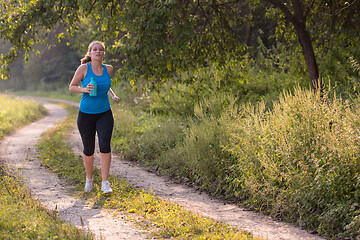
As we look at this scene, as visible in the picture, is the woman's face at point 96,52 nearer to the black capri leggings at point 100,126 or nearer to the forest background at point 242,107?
the black capri leggings at point 100,126

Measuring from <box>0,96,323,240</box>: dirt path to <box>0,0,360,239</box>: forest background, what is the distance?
0.28 meters

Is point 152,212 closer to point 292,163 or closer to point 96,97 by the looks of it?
point 96,97

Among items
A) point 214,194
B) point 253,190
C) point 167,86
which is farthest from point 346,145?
point 167,86

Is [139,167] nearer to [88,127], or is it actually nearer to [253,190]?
[88,127]

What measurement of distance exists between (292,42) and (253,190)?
23.9 ft

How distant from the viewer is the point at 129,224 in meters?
5.02

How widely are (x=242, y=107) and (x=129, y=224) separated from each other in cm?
375

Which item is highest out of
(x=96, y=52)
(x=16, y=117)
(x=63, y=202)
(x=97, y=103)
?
(x=96, y=52)

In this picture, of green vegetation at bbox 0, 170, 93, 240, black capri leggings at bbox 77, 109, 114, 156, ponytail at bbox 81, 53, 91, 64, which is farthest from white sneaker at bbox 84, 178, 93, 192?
ponytail at bbox 81, 53, 91, 64

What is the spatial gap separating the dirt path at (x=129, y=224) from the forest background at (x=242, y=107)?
0.93ft

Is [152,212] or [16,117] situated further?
[16,117]

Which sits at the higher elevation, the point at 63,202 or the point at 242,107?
the point at 242,107

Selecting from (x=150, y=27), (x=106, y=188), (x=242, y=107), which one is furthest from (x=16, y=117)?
(x=106, y=188)

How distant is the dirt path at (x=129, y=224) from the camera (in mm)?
4848
